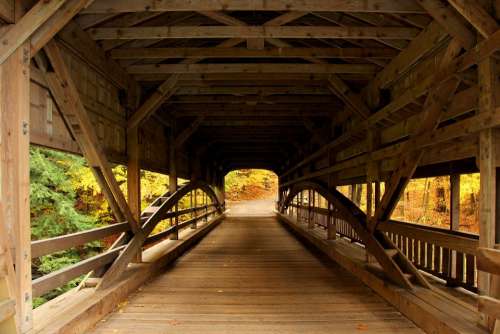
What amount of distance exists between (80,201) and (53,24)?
32.6 feet

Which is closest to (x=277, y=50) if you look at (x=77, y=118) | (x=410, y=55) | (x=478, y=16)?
(x=410, y=55)

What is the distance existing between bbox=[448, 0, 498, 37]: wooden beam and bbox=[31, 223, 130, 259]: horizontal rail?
10.9 feet

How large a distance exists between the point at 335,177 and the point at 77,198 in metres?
8.70

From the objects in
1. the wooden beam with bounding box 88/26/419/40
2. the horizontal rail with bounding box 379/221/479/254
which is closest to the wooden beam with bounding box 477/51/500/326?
the horizontal rail with bounding box 379/221/479/254

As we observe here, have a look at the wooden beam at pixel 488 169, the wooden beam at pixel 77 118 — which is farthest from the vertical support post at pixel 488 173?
the wooden beam at pixel 77 118

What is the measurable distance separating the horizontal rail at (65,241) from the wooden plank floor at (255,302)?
73 centimetres

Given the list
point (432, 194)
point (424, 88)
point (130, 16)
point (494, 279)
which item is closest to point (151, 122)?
point (130, 16)

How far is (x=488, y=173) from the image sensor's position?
7.46 ft

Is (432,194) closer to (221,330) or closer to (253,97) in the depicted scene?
(253,97)

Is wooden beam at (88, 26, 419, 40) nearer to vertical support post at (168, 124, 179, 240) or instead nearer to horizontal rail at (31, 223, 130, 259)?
horizontal rail at (31, 223, 130, 259)

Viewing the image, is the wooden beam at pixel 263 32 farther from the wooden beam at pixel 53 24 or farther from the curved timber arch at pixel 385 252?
the curved timber arch at pixel 385 252

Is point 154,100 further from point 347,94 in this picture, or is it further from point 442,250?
point 442,250

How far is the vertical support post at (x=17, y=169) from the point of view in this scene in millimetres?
2076

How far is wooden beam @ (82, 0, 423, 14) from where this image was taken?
9.45 feet
